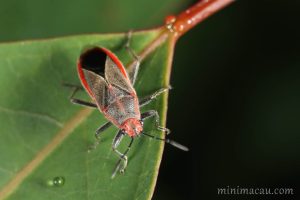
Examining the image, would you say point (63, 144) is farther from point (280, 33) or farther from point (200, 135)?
point (280, 33)

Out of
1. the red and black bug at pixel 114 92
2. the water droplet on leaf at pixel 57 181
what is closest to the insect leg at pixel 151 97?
the red and black bug at pixel 114 92

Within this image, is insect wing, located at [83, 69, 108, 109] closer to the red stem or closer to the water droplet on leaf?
the water droplet on leaf

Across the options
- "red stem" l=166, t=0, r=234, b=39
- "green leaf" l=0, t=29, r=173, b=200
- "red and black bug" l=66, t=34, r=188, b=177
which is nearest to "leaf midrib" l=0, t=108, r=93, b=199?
"green leaf" l=0, t=29, r=173, b=200

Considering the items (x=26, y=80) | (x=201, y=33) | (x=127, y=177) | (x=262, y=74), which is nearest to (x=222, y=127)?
(x=262, y=74)

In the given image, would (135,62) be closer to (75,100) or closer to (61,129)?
(75,100)

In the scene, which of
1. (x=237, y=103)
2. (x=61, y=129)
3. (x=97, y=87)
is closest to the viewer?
(x=61, y=129)

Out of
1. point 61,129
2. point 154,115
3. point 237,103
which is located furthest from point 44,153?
point 237,103

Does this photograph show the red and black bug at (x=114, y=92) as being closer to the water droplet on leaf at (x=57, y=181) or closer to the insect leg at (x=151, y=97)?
the insect leg at (x=151, y=97)
